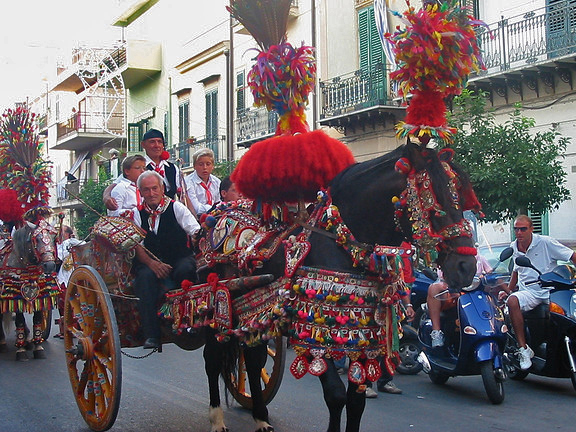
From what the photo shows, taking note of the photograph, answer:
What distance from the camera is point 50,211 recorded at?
10.4 m

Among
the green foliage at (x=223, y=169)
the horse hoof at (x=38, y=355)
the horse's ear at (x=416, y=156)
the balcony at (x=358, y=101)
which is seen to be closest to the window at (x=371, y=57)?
the balcony at (x=358, y=101)

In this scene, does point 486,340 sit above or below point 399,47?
below

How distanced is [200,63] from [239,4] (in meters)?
23.9

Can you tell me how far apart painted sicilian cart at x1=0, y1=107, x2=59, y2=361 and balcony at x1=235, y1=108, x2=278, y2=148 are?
13.4 m

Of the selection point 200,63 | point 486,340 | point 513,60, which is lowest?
point 486,340

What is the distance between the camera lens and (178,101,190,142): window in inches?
1206

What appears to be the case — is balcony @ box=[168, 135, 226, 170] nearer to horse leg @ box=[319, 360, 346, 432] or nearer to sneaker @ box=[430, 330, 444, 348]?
sneaker @ box=[430, 330, 444, 348]

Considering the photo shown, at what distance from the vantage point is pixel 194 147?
29828mm

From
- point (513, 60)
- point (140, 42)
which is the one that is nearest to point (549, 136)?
point (513, 60)

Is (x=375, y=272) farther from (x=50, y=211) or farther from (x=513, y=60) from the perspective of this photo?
(x=513, y=60)

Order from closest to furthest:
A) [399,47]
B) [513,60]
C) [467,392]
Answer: [399,47] < [467,392] < [513,60]

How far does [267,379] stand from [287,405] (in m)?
0.44

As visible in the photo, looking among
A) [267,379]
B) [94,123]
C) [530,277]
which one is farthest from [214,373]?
[94,123]

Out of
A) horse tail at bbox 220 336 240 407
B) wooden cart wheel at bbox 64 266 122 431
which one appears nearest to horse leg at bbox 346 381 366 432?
horse tail at bbox 220 336 240 407
